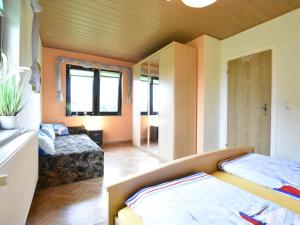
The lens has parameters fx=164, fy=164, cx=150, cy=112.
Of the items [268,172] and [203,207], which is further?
[268,172]

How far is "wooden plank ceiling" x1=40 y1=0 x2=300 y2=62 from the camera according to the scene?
2363mm

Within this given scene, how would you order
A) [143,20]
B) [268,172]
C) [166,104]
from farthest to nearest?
[166,104] < [143,20] < [268,172]

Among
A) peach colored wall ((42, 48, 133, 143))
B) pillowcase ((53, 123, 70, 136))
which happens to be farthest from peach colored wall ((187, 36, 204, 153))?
pillowcase ((53, 123, 70, 136))

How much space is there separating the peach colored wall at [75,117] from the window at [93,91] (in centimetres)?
14

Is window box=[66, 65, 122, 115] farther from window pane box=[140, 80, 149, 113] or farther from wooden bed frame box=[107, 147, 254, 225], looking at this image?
wooden bed frame box=[107, 147, 254, 225]

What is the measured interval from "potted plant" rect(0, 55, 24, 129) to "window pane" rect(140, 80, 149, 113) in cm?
300

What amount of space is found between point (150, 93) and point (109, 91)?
140 cm

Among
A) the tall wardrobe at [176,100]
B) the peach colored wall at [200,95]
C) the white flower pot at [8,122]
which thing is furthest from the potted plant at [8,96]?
the peach colored wall at [200,95]

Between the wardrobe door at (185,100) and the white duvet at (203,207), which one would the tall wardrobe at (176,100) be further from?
the white duvet at (203,207)

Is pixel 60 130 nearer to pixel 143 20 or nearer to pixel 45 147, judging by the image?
pixel 45 147

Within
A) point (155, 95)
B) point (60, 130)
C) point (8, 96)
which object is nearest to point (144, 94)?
point (155, 95)

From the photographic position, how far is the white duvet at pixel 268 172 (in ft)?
3.69

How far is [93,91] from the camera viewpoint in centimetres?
459

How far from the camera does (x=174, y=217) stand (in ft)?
2.35
